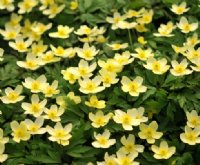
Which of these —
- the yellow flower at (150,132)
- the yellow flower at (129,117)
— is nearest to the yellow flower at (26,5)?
the yellow flower at (129,117)

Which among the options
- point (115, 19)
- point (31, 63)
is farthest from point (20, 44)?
point (115, 19)

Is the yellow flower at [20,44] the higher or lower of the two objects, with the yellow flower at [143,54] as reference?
lower

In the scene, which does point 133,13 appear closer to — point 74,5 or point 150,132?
point 74,5

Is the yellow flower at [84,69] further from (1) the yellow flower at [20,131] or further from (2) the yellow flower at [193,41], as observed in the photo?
(2) the yellow flower at [193,41]

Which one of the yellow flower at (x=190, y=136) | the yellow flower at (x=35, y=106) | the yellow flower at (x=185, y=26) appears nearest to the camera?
the yellow flower at (x=190, y=136)

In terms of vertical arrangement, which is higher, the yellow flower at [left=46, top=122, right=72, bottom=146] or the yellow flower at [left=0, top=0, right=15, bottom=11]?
the yellow flower at [left=0, top=0, right=15, bottom=11]

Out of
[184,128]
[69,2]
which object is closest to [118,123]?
[184,128]

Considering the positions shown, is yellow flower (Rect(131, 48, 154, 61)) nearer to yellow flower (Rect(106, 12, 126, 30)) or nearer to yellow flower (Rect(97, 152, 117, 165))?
yellow flower (Rect(106, 12, 126, 30))

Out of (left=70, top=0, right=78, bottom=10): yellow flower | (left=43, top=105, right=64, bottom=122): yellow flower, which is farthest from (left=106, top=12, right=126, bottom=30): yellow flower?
(left=43, top=105, right=64, bottom=122): yellow flower
